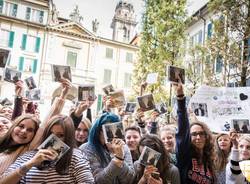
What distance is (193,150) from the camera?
3.84 meters

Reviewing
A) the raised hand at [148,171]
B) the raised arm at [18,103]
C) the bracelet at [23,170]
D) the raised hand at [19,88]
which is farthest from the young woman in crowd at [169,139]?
the raised hand at [19,88]

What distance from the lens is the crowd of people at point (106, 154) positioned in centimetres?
281

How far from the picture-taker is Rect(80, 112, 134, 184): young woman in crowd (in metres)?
3.08

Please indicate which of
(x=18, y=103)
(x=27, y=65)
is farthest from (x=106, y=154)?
(x=27, y=65)

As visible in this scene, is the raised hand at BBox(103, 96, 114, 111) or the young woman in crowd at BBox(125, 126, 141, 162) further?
the raised hand at BBox(103, 96, 114, 111)

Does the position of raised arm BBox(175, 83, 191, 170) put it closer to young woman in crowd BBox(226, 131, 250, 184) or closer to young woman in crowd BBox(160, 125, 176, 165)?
young woman in crowd BBox(160, 125, 176, 165)

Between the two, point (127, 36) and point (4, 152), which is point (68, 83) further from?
point (127, 36)

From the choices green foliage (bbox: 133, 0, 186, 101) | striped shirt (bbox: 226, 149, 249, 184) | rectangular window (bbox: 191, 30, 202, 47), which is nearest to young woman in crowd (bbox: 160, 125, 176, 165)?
striped shirt (bbox: 226, 149, 249, 184)

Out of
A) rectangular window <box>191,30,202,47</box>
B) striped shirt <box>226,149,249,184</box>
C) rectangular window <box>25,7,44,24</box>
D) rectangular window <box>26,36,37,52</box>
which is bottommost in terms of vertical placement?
striped shirt <box>226,149,249,184</box>

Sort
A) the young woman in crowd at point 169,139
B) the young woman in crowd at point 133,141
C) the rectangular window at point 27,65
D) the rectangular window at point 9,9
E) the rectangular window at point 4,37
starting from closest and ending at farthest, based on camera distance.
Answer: the young woman in crowd at point 133,141, the young woman in crowd at point 169,139, the rectangular window at point 4,37, the rectangular window at point 27,65, the rectangular window at point 9,9

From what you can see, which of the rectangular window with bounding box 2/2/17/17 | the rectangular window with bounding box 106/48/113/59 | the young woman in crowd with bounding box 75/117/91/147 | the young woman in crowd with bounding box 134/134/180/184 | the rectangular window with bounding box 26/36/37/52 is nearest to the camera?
the young woman in crowd with bounding box 134/134/180/184

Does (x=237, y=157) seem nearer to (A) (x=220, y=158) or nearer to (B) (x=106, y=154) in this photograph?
(A) (x=220, y=158)

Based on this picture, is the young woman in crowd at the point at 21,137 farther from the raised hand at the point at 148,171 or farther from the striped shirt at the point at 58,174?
the raised hand at the point at 148,171

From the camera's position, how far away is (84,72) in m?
34.9
